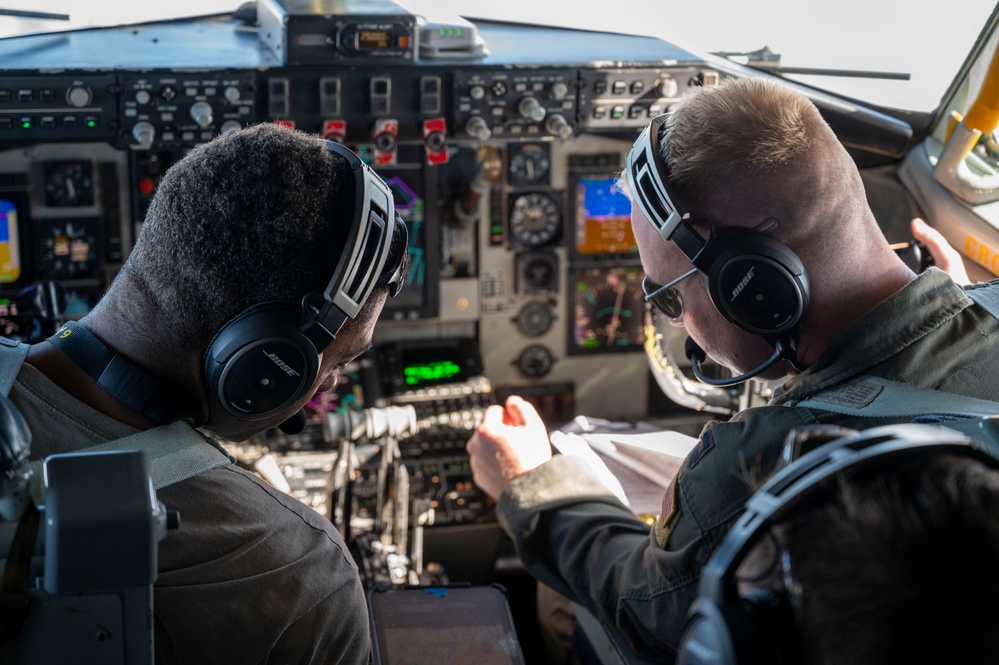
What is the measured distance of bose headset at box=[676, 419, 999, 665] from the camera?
615 mm

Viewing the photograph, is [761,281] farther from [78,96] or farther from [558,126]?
[78,96]

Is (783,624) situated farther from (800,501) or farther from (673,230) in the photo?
(673,230)

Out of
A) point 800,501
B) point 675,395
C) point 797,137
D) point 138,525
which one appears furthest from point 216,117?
point 800,501

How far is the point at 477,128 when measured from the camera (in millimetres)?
2928

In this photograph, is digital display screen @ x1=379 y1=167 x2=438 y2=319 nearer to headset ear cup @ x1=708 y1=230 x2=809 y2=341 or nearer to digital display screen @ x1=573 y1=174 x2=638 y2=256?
digital display screen @ x1=573 y1=174 x2=638 y2=256

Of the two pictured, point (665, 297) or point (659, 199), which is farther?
point (665, 297)

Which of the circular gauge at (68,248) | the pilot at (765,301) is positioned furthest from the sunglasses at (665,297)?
the circular gauge at (68,248)

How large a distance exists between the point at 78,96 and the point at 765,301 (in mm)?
1920

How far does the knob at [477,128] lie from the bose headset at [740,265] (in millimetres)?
1351

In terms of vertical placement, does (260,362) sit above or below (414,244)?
above

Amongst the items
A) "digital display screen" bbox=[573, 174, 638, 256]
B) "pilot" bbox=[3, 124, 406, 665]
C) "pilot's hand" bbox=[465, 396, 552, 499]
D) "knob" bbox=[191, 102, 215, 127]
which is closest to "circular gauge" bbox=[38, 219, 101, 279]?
"knob" bbox=[191, 102, 215, 127]

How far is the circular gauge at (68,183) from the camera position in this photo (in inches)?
117

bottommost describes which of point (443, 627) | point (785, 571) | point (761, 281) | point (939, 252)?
point (443, 627)

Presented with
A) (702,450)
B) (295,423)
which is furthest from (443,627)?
(702,450)
